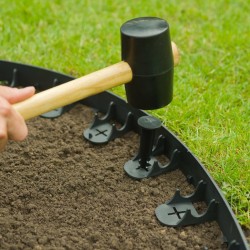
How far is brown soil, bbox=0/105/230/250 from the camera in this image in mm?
2250

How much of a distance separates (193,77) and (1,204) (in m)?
1.49

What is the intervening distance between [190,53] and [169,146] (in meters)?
1.15

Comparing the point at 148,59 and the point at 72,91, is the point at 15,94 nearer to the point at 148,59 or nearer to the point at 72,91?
the point at 72,91

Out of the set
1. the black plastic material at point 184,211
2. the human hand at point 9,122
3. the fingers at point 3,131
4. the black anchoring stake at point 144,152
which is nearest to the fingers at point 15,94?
the human hand at point 9,122

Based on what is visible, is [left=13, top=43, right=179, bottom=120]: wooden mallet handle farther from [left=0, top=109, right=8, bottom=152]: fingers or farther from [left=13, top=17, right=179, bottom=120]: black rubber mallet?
[left=0, top=109, right=8, bottom=152]: fingers

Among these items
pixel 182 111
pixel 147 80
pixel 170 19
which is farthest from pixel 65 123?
pixel 170 19

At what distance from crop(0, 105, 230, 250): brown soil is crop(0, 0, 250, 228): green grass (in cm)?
24

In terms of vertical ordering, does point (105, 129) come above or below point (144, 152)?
below

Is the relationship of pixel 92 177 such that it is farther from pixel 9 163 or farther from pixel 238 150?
pixel 238 150

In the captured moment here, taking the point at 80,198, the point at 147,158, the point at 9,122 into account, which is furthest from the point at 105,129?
the point at 9,122

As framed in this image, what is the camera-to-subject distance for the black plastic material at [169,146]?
7.21 ft

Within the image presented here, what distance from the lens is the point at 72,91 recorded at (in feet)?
7.18

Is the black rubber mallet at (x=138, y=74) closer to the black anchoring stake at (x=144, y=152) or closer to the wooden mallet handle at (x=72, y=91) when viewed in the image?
the wooden mallet handle at (x=72, y=91)

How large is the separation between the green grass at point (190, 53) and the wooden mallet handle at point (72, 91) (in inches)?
25.8
